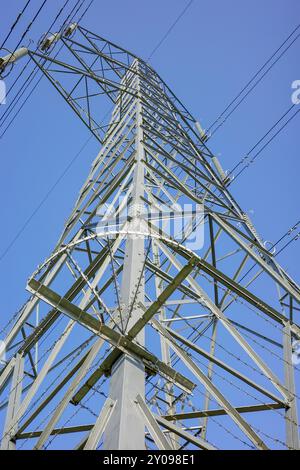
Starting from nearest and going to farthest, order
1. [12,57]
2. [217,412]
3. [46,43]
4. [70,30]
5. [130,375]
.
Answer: [130,375] → [217,412] → [12,57] → [46,43] → [70,30]

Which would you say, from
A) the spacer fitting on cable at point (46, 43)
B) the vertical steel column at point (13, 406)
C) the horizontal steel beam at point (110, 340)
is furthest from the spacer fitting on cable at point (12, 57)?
the horizontal steel beam at point (110, 340)

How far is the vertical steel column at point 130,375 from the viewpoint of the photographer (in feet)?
16.6

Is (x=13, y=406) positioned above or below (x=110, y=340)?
below

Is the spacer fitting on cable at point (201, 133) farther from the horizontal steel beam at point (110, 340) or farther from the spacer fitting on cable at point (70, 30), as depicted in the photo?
the horizontal steel beam at point (110, 340)

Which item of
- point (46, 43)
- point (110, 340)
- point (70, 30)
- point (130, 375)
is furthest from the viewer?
point (70, 30)

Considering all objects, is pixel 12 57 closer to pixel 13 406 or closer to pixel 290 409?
pixel 13 406

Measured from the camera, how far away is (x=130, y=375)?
5742mm

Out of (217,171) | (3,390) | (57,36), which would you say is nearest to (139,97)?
(217,171)

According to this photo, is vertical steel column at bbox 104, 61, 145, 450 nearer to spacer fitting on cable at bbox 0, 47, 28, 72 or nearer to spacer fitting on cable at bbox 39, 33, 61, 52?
spacer fitting on cable at bbox 0, 47, 28, 72

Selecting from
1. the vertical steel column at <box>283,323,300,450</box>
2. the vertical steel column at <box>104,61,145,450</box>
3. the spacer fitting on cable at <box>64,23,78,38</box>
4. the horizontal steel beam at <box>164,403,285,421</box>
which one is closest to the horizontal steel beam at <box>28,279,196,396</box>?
the vertical steel column at <box>104,61,145,450</box>

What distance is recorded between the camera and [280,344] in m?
9.35

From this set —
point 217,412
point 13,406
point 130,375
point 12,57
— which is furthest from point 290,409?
point 12,57

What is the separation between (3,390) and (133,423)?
11.9ft
